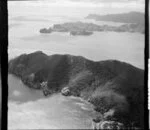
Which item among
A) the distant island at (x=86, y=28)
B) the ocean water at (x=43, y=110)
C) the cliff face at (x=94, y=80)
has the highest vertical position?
the distant island at (x=86, y=28)

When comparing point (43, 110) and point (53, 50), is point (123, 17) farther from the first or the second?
point (43, 110)

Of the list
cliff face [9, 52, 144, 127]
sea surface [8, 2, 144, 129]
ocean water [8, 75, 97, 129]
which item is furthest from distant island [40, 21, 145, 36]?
ocean water [8, 75, 97, 129]

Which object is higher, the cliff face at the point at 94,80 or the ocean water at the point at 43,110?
the cliff face at the point at 94,80

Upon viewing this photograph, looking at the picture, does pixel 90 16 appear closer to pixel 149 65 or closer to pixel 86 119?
pixel 149 65

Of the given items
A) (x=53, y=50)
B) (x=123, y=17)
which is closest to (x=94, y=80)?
(x=53, y=50)

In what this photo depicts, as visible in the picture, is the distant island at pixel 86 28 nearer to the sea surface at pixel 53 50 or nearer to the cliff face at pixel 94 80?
the sea surface at pixel 53 50

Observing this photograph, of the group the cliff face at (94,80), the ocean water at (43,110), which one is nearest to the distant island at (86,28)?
the cliff face at (94,80)

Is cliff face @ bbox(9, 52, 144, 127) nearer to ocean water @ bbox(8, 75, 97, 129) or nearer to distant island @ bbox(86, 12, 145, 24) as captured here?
ocean water @ bbox(8, 75, 97, 129)
